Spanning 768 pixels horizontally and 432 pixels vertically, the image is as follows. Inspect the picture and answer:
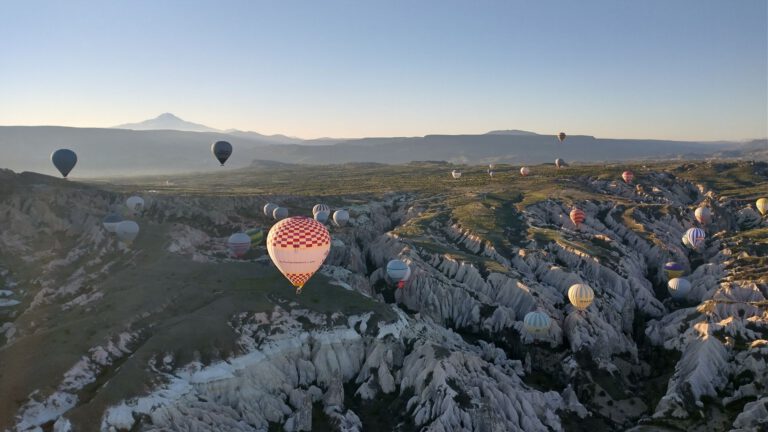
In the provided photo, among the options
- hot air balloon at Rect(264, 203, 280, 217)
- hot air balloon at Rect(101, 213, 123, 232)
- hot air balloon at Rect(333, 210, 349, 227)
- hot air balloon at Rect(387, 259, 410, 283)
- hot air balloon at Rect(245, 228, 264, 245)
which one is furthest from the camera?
hot air balloon at Rect(264, 203, 280, 217)

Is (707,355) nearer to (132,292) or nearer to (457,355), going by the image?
(457,355)

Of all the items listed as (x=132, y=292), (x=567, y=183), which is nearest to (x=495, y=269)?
(x=132, y=292)

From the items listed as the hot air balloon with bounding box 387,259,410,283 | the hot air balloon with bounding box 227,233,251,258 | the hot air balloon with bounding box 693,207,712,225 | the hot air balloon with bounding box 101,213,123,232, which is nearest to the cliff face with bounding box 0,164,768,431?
the hot air balloon with bounding box 227,233,251,258

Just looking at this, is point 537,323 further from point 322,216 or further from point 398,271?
point 322,216

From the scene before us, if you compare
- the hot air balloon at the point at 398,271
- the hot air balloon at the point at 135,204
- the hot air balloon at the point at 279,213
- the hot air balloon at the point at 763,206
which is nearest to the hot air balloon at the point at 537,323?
the hot air balloon at the point at 398,271

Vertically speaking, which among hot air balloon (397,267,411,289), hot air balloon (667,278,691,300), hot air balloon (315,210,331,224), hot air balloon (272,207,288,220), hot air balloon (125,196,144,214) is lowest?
hot air balloon (667,278,691,300)

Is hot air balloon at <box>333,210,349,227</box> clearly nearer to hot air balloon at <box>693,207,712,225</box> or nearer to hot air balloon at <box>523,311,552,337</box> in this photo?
hot air balloon at <box>523,311,552,337</box>

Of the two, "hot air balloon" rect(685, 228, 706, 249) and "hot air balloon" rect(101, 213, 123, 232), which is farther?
"hot air balloon" rect(685, 228, 706, 249)
